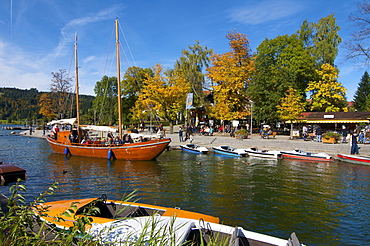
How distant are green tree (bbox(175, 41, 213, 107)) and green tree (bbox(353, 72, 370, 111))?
129ft

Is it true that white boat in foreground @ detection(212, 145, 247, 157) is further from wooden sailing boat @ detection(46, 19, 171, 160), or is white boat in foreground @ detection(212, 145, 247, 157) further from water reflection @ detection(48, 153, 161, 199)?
water reflection @ detection(48, 153, 161, 199)

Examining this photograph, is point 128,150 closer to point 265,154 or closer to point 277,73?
point 265,154

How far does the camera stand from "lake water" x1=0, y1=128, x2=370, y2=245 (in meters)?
8.73

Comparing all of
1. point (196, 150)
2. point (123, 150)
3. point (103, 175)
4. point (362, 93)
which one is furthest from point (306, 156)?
point (362, 93)

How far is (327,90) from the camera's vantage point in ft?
139

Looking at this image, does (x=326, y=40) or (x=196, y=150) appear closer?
(x=196, y=150)

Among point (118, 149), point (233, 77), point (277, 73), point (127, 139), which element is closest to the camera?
point (118, 149)

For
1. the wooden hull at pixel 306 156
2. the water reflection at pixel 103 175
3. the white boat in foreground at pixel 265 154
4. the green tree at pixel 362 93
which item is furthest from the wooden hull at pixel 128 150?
the green tree at pixel 362 93

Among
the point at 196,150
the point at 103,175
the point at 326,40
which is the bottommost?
the point at 103,175

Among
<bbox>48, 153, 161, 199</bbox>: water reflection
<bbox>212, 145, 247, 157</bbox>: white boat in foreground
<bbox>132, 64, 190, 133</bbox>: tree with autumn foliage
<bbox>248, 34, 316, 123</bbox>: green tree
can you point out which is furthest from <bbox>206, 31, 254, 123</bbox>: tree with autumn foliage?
<bbox>48, 153, 161, 199</bbox>: water reflection

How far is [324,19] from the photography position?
46.6 m

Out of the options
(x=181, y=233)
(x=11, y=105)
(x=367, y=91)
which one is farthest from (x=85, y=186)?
(x=11, y=105)

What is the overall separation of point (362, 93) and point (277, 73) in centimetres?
3788

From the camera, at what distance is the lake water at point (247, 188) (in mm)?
8727
